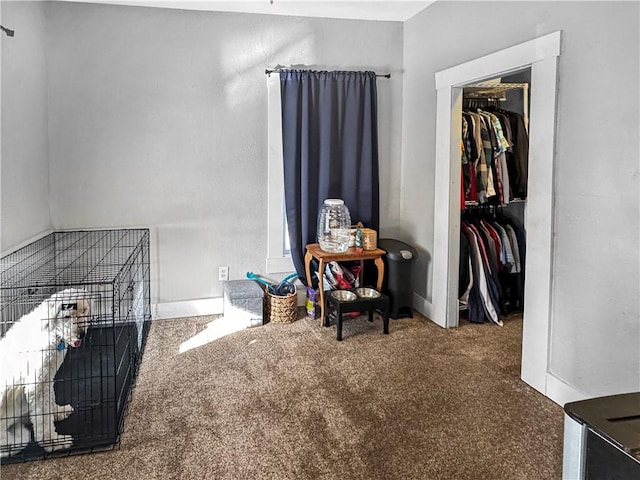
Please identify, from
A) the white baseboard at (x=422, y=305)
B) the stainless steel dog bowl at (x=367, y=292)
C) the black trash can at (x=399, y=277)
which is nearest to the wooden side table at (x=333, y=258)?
the black trash can at (x=399, y=277)

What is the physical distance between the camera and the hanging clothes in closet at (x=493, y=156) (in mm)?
4016

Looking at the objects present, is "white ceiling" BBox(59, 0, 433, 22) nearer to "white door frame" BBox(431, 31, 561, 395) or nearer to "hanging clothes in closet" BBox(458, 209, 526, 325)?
"white door frame" BBox(431, 31, 561, 395)

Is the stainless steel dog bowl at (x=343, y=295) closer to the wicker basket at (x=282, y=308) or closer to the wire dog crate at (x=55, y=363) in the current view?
the wicker basket at (x=282, y=308)

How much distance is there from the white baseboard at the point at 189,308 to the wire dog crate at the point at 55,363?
319 mm

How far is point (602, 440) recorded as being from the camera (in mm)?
1197

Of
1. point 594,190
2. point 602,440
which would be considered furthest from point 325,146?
point 602,440

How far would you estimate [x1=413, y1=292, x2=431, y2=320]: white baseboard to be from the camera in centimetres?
426

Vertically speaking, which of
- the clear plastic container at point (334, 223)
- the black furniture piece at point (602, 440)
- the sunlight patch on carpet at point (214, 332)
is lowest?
the sunlight patch on carpet at point (214, 332)

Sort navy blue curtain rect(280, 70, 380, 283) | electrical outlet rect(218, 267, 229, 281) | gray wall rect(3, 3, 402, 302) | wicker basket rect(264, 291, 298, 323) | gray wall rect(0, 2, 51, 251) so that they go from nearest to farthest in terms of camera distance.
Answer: gray wall rect(0, 2, 51, 251), gray wall rect(3, 3, 402, 302), wicker basket rect(264, 291, 298, 323), navy blue curtain rect(280, 70, 380, 283), electrical outlet rect(218, 267, 229, 281)

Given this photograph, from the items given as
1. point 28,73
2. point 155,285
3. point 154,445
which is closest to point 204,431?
point 154,445

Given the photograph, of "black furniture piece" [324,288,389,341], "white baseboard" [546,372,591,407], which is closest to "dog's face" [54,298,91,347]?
"black furniture piece" [324,288,389,341]

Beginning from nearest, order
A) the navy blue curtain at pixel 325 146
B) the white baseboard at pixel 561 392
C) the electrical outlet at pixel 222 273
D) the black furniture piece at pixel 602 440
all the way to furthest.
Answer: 1. the black furniture piece at pixel 602 440
2. the white baseboard at pixel 561 392
3. the navy blue curtain at pixel 325 146
4. the electrical outlet at pixel 222 273

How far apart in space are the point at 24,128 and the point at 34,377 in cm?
169

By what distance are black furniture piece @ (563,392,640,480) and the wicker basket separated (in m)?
2.92
